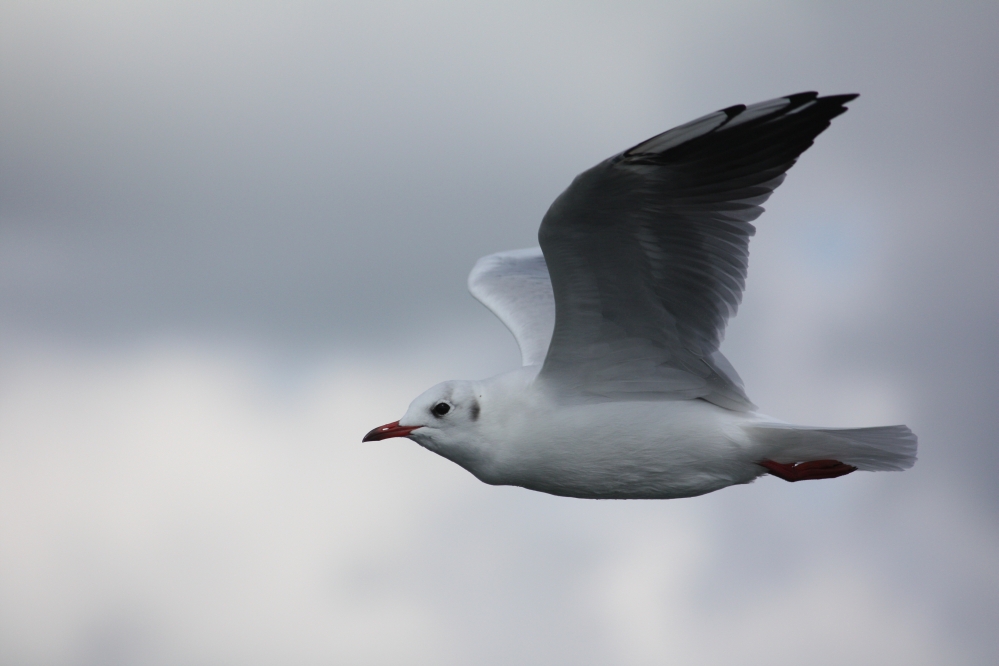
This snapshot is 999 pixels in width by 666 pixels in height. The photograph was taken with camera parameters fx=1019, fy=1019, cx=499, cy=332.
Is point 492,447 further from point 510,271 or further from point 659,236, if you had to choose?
point 510,271

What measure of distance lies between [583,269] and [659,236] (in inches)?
19.2

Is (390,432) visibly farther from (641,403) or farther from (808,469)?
(808,469)

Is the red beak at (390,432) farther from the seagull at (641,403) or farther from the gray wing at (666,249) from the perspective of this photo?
the gray wing at (666,249)

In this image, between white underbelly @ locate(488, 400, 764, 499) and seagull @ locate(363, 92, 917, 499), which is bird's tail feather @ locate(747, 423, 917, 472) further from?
white underbelly @ locate(488, 400, 764, 499)

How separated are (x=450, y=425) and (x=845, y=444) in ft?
8.45

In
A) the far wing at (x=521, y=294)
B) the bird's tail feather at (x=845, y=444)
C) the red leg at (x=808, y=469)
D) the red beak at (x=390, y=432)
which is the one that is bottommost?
the red leg at (x=808, y=469)

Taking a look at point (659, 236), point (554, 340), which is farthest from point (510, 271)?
point (659, 236)

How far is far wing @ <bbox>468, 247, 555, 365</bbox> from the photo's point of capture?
8227 mm

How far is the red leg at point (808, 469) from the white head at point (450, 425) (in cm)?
186

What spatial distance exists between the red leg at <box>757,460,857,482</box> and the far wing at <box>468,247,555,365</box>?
6.53 feet

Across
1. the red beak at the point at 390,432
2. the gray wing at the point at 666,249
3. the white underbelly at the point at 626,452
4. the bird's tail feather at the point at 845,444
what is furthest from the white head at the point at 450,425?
the bird's tail feather at the point at 845,444

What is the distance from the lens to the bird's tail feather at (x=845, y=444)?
Result: 6.55 metres

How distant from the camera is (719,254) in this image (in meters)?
6.21

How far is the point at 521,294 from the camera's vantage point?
8.89 meters
